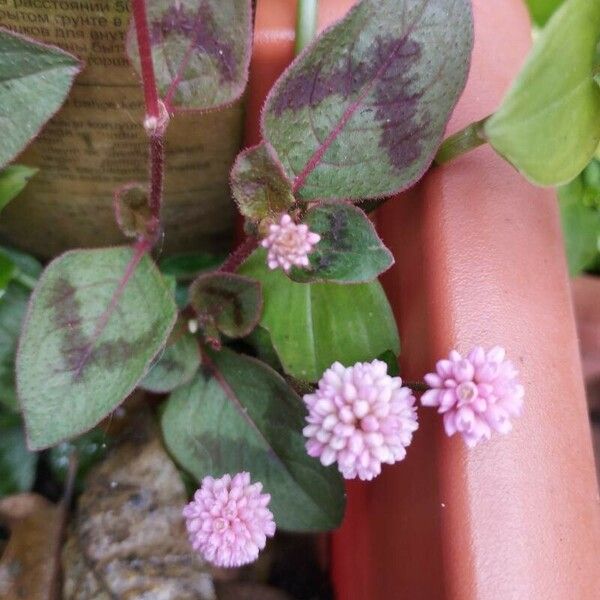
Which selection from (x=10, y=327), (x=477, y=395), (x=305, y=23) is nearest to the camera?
(x=477, y=395)

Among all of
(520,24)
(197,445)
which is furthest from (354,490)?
(520,24)

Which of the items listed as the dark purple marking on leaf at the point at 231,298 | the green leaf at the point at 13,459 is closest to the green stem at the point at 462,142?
the dark purple marking on leaf at the point at 231,298

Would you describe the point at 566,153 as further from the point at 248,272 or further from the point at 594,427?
the point at 594,427

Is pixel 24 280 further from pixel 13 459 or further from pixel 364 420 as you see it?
pixel 364 420

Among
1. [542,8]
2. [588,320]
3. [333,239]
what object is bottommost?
[588,320]

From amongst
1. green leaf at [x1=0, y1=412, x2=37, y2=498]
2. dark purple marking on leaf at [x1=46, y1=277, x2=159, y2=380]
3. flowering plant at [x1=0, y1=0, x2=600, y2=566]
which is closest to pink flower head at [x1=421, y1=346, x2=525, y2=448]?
flowering plant at [x1=0, y1=0, x2=600, y2=566]

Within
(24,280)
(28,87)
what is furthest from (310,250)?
(24,280)

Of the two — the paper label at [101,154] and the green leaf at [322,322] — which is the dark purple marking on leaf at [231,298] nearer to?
the green leaf at [322,322]

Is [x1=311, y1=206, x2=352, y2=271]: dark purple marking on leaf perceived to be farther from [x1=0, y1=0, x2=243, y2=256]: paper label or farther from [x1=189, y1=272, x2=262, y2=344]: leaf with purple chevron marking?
[x1=0, y1=0, x2=243, y2=256]: paper label
